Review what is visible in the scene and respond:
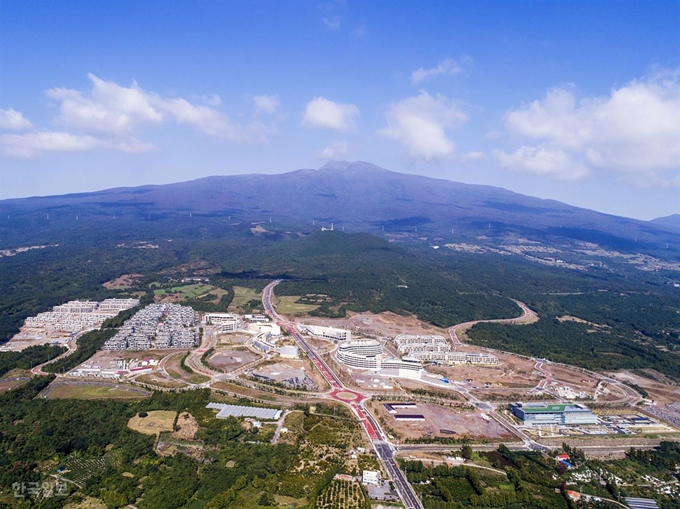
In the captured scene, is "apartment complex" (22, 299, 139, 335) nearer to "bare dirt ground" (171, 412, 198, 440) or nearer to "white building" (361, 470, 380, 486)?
"bare dirt ground" (171, 412, 198, 440)

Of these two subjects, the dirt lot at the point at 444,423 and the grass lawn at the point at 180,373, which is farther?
the grass lawn at the point at 180,373

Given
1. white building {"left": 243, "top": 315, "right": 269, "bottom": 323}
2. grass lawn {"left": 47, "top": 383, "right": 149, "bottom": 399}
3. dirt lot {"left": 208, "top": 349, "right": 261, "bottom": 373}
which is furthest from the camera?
white building {"left": 243, "top": 315, "right": 269, "bottom": 323}

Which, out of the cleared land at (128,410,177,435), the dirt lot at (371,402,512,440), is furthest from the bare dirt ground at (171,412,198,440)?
the dirt lot at (371,402,512,440)

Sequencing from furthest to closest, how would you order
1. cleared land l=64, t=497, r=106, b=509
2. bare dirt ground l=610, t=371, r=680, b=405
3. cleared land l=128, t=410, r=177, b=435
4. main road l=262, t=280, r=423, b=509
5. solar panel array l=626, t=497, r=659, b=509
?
bare dirt ground l=610, t=371, r=680, b=405 → cleared land l=128, t=410, r=177, b=435 → main road l=262, t=280, r=423, b=509 → solar panel array l=626, t=497, r=659, b=509 → cleared land l=64, t=497, r=106, b=509

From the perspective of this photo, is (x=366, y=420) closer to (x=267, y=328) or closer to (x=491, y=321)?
(x=267, y=328)

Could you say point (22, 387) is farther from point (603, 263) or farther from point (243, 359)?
point (603, 263)

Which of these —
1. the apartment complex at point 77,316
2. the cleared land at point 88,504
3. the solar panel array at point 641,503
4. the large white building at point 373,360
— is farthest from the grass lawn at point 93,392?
the solar panel array at point 641,503

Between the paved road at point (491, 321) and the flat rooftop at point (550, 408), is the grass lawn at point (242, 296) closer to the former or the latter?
the paved road at point (491, 321)
